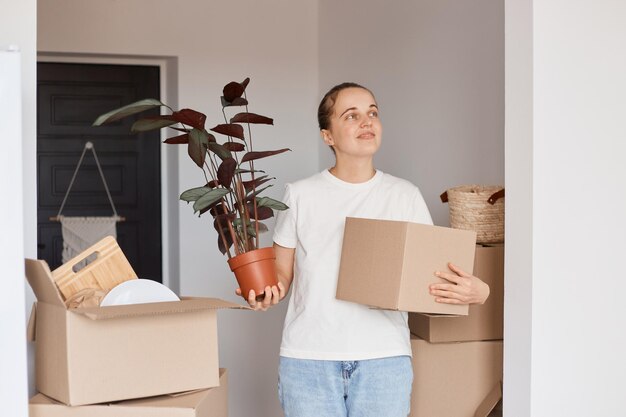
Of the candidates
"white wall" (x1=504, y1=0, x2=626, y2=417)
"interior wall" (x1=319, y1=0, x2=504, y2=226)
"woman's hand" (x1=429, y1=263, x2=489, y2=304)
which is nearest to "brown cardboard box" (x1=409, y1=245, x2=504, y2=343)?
"white wall" (x1=504, y1=0, x2=626, y2=417)

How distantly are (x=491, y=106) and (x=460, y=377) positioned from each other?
2.93 feet

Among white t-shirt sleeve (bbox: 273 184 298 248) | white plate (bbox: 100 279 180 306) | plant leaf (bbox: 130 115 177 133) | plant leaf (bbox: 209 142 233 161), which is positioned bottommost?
white plate (bbox: 100 279 180 306)

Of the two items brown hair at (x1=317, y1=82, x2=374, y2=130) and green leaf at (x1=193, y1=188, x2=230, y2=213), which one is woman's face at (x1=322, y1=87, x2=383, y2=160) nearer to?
brown hair at (x1=317, y1=82, x2=374, y2=130)

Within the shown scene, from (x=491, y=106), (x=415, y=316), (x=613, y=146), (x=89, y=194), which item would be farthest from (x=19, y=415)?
(x=89, y=194)

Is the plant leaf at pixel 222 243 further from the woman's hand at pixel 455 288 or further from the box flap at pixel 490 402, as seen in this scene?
the box flap at pixel 490 402

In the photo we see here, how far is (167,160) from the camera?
181 inches

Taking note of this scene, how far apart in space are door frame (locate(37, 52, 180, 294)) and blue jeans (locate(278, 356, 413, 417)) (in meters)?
2.40

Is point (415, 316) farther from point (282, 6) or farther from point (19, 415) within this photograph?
point (282, 6)

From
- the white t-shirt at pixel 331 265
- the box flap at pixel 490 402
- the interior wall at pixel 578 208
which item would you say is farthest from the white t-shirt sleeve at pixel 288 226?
the box flap at pixel 490 402

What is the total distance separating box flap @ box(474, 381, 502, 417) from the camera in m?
2.37

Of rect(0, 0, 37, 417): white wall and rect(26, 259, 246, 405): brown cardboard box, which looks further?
rect(26, 259, 246, 405): brown cardboard box

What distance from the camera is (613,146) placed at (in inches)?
82.2

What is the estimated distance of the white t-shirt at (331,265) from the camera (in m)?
2.06

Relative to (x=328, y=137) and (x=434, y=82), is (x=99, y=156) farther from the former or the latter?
(x=328, y=137)
